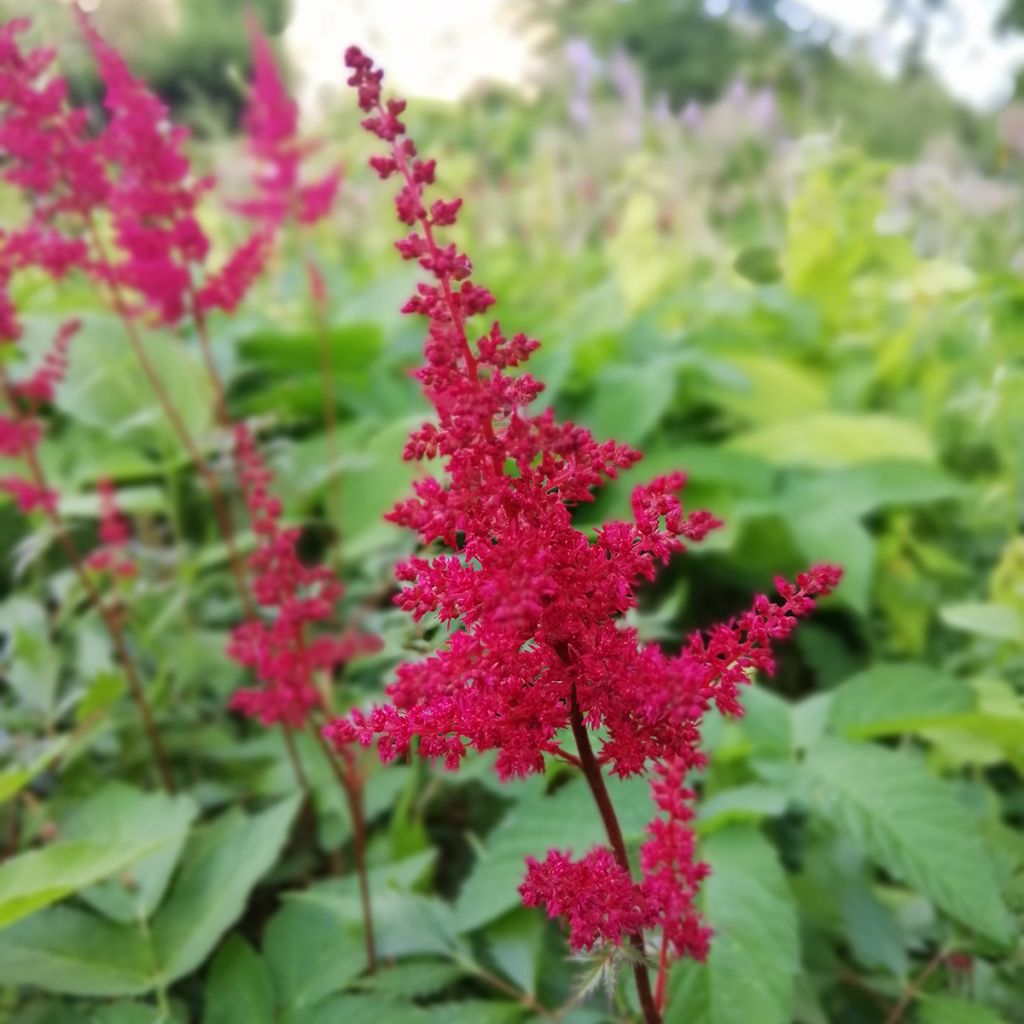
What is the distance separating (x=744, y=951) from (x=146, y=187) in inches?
50.9

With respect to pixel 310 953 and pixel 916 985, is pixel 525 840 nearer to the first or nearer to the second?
pixel 310 953

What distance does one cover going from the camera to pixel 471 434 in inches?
26.2

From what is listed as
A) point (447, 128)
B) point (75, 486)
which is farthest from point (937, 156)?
point (447, 128)

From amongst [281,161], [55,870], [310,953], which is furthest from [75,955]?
[281,161]

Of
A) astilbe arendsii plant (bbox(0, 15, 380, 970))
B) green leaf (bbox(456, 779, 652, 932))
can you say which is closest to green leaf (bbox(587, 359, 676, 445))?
astilbe arendsii plant (bbox(0, 15, 380, 970))

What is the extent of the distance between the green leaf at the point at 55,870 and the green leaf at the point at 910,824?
2.53 ft

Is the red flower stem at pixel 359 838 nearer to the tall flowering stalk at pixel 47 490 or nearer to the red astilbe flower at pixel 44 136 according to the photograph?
the tall flowering stalk at pixel 47 490

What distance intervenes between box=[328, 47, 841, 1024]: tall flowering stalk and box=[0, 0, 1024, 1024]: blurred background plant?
184 millimetres

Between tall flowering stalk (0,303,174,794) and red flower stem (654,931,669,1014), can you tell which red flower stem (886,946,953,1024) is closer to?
red flower stem (654,931,669,1014)

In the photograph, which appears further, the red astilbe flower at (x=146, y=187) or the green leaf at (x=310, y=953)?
the red astilbe flower at (x=146, y=187)

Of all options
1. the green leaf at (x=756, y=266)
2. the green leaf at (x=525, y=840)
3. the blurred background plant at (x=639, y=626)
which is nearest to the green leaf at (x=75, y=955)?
the blurred background plant at (x=639, y=626)

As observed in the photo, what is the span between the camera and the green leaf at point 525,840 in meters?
1.16

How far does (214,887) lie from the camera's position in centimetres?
129

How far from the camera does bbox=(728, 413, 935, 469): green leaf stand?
2.44m
